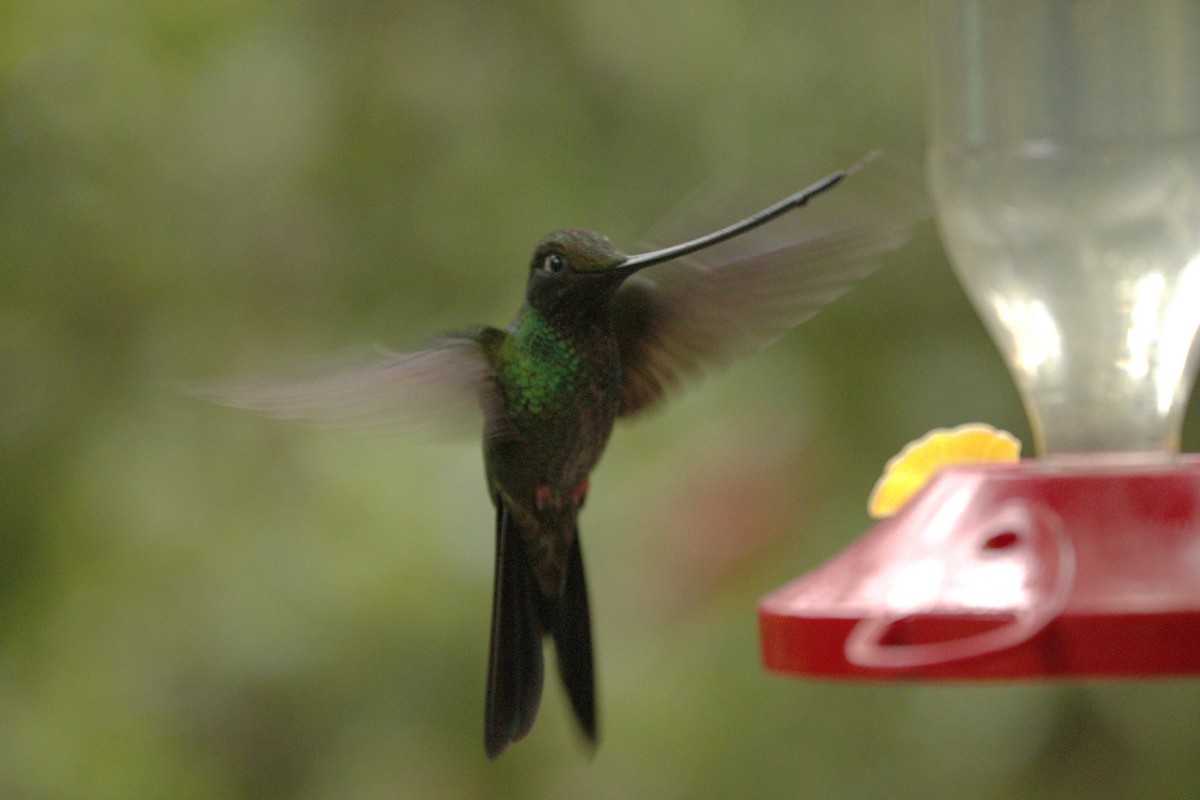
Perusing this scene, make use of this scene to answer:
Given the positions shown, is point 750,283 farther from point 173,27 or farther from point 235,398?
point 173,27

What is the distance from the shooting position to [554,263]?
2002mm

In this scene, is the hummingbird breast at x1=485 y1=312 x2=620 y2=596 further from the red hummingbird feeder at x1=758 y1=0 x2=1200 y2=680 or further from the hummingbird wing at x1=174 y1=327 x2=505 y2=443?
the red hummingbird feeder at x1=758 y1=0 x2=1200 y2=680

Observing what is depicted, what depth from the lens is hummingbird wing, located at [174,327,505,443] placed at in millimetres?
1684

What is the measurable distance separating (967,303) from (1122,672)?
2.80m

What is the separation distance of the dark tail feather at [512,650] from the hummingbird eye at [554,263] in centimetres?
40

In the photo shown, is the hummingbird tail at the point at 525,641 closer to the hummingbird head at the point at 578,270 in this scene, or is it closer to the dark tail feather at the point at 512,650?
the dark tail feather at the point at 512,650

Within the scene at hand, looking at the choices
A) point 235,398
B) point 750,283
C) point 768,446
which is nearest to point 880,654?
point 235,398

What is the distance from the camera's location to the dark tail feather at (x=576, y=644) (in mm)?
2209

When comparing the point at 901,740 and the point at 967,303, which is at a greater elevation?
the point at 967,303

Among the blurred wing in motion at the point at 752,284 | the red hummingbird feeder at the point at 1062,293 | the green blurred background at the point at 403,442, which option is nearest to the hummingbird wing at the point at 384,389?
the blurred wing in motion at the point at 752,284

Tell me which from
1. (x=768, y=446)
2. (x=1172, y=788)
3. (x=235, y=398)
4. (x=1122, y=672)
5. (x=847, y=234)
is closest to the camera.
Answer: (x=1122, y=672)

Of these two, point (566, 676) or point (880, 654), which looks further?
point (566, 676)

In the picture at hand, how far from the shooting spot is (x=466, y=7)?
4152 millimetres

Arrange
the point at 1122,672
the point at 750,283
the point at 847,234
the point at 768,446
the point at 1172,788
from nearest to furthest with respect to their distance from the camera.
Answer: the point at 1122,672 → the point at 847,234 → the point at 750,283 → the point at 768,446 → the point at 1172,788
